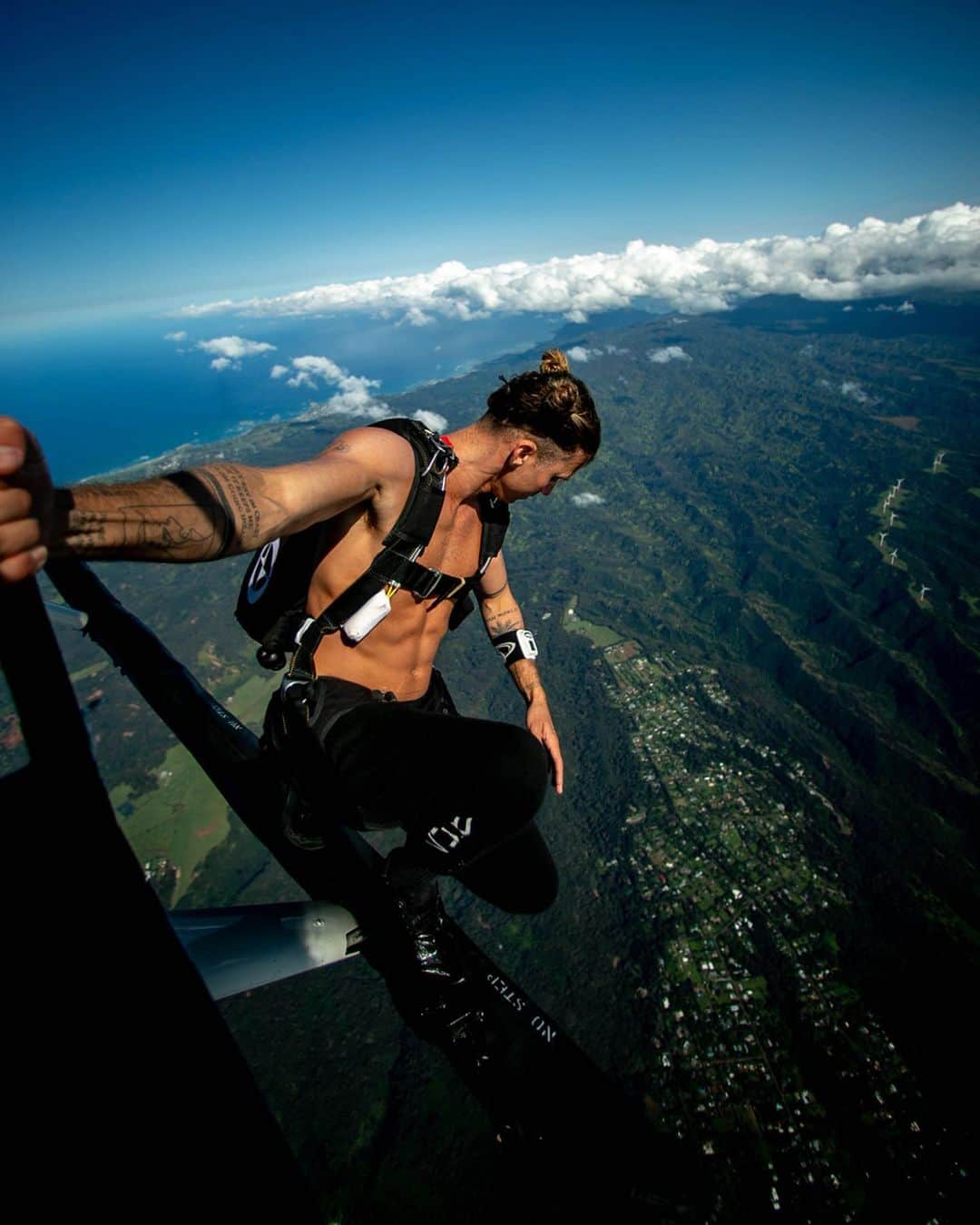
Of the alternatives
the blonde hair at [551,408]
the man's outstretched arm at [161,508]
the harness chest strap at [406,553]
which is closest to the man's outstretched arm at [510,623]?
the blonde hair at [551,408]

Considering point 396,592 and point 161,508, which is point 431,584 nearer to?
point 396,592

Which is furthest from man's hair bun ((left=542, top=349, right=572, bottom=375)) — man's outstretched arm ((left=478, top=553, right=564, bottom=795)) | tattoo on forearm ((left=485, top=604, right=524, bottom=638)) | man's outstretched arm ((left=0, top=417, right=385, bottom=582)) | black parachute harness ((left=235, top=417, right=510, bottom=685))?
tattoo on forearm ((left=485, top=604, right=524, bottom=638))

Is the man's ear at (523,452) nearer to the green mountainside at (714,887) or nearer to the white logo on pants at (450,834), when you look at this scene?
the white logo on pants at (450,834)

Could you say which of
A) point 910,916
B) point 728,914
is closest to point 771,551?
point 910,916

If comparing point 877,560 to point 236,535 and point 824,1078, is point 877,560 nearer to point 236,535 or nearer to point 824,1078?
point 824,1078

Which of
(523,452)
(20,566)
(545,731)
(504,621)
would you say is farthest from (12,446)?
(504,621)

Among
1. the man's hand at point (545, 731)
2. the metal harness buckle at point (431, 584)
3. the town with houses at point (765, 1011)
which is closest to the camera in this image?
the metal harness buckle at point (431, 584)
